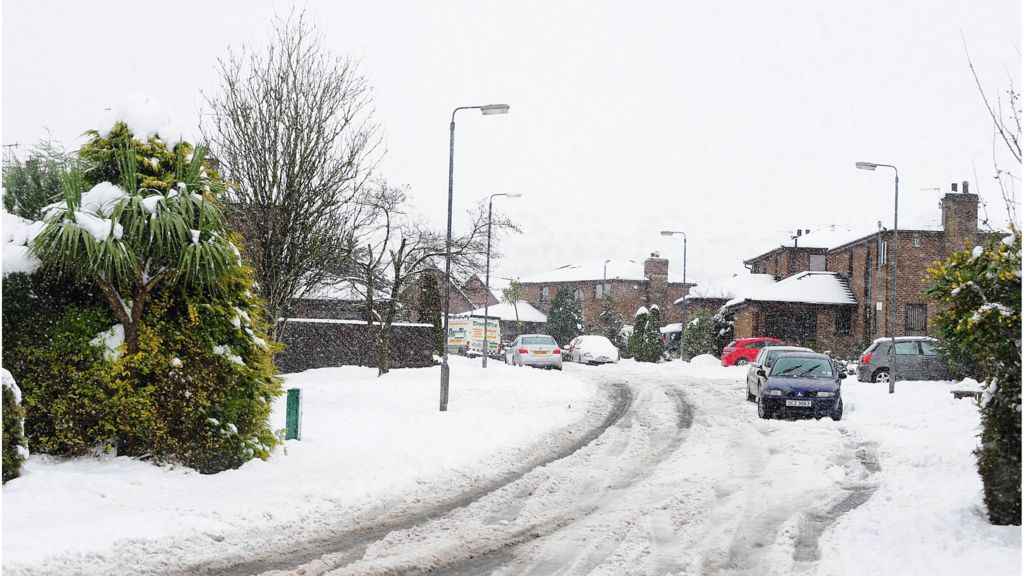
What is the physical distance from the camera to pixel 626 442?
13914mm

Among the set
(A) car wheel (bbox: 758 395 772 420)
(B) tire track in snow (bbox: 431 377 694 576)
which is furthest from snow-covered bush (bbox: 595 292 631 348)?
(B) tire track in snow (bbox: 431 377 694 576)

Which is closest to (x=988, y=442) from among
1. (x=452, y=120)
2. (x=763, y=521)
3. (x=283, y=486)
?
(x=763, y=521)

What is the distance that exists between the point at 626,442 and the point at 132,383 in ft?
26.7

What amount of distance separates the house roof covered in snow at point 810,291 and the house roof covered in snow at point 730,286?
10.8 metres

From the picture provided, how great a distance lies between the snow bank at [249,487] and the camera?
21.6ft

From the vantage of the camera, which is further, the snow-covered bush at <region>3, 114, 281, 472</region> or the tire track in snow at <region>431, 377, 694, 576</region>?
the snow-covered bush at <region>3, 114, 281, 472</region>

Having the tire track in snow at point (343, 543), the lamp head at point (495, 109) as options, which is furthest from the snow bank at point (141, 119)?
the lamp head at point (495, 109)

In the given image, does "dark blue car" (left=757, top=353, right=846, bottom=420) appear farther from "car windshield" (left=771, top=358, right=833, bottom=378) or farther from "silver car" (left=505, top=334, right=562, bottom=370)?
"silver car" (left=505, top=334, right=562, bottom=370)

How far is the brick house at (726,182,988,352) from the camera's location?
4138 centimetres

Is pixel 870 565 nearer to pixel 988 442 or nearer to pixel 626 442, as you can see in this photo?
pixel 988 442

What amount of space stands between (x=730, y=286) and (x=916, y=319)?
74.8 feet

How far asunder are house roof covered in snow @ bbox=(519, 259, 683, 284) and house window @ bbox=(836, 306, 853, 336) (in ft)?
146

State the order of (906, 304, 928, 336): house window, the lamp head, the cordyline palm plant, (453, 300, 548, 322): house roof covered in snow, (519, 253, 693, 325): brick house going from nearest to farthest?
1. the cordyline palm plant
2. the lamp head
3. (906, 304, 928, 336): house window
4. (519, 253, 693, 325): brick house
5. (453, 300, 548, 322): house roof covered in snow

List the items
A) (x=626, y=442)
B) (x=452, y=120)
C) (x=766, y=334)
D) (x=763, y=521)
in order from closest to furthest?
(x=763, y=521) < (x=626, y=442) < (x=452, y=120) < (x=766, y=334)
